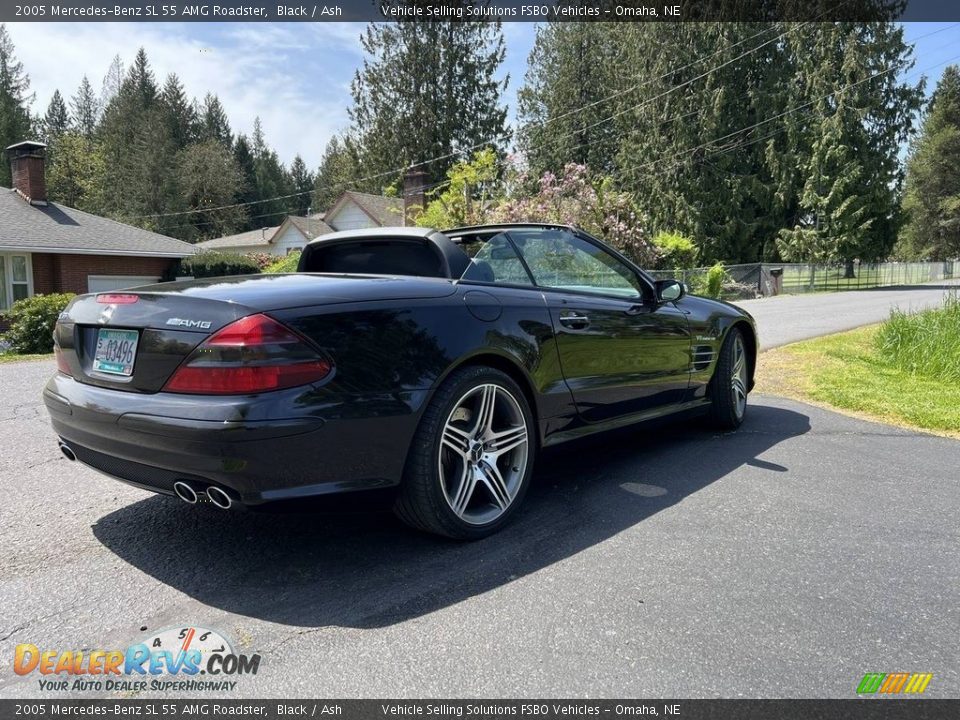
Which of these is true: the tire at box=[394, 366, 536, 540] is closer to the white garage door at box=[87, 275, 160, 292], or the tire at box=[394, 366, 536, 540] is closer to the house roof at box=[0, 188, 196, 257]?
the house roof at box=[0, 188, 196, 257]

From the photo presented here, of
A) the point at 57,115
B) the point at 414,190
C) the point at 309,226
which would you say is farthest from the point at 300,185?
the point at 414,190

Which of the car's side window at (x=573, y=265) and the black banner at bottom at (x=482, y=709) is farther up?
the car's side window at (x=573, y=265)

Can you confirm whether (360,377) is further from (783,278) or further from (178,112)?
(178,112)

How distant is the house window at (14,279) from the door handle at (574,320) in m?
22.5

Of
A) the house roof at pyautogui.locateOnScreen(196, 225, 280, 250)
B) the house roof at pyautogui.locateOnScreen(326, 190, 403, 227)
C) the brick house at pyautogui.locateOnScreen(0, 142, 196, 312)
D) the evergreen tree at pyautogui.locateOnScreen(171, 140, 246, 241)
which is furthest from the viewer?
the evergreen tree at pyautogui.locateOnScreen(171, 140, 246, 241)

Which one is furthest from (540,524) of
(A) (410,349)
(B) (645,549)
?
(A) (410,349)

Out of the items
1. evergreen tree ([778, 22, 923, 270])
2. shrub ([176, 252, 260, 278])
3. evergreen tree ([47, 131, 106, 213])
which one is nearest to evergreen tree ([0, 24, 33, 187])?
evergreen tree ([47, 131, 106, 213])

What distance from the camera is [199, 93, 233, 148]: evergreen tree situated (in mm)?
71906

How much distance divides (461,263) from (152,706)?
233 cm

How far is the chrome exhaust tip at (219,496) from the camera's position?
249 cm

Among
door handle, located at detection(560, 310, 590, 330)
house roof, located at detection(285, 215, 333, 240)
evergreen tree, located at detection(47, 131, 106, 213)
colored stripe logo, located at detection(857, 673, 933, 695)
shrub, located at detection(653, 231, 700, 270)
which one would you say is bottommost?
colored stripe logo, located at detection(857, 673, 933, 695)

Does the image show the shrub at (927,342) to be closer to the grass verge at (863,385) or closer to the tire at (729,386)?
the grass verge at (863,385)

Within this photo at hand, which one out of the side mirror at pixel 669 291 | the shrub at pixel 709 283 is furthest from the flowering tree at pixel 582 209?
Answer: the side mirror at pixel 669 291

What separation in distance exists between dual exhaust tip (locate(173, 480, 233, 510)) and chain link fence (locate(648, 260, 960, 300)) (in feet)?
67.0
